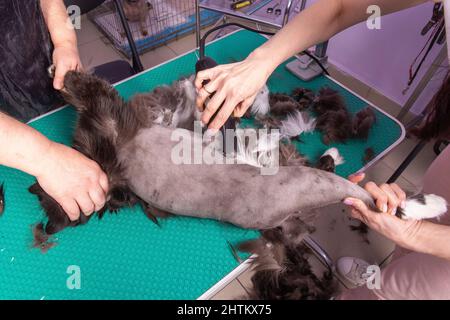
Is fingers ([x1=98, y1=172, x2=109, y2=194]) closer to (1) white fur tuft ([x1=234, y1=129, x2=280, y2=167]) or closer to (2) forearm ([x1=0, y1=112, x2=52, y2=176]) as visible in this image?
(2) forearm ([x1=0, y1=112, x2=52, y2=176])

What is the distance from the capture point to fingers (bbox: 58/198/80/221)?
798mm

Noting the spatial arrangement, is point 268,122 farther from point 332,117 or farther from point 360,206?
point 360,206

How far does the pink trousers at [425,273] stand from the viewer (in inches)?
33.7

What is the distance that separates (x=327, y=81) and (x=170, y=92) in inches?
26.6

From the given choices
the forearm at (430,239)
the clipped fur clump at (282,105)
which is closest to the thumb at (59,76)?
the clipped fur clump at (282,105)

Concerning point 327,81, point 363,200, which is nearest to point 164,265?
point 363,200

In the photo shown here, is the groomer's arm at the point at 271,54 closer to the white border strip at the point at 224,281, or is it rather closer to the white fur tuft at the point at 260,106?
the white fur tuft at the point at 260,106

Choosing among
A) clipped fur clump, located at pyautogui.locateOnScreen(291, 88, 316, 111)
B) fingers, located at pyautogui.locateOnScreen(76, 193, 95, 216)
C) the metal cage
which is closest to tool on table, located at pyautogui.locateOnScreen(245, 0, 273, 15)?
clipped fur clump, located at pyautogui.locateOnScreen(291, 88, 316, 111)

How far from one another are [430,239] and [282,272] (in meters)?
0.48

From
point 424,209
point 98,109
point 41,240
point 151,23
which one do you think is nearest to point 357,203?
point 424,209

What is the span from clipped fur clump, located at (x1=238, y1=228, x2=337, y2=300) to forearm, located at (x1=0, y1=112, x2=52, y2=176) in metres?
0.59

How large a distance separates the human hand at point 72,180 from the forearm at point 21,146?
2cm

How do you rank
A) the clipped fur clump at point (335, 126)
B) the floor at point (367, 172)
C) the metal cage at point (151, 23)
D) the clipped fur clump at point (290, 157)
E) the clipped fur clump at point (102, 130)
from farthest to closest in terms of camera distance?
the metal cage at point (151, 23), the floor at point (367, 172), the clipped fur clump at point (335, 126), the clipped fur clump at point (290, 157), the clipped fur clump at point (102, 130)

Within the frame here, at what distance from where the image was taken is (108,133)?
3.09ft
